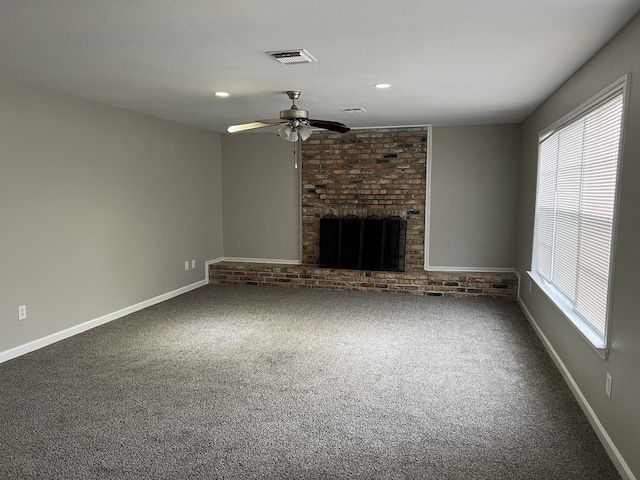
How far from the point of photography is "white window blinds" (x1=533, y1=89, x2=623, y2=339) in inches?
111

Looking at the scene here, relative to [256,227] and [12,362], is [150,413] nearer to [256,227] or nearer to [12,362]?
[12,362]

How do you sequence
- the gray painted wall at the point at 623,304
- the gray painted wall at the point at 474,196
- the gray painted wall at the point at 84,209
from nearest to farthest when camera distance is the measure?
the gray painted wall at the point at 623,304, the gray painted wall at the point at 84,209, the gray painted wall at the point at 474,196

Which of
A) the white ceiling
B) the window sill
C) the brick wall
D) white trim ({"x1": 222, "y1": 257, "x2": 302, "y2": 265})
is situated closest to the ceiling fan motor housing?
the white ceiling

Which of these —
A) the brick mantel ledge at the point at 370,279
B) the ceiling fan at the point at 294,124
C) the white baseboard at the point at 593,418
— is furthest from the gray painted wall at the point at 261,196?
the white baseboard at the point at 593,418

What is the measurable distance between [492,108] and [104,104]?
4071 millimetres

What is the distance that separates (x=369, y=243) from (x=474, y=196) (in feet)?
5.20

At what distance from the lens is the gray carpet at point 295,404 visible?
2426 millimetres

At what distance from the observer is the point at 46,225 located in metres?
4.23

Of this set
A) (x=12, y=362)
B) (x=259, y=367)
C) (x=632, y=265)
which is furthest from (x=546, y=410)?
(x=12, y=362)

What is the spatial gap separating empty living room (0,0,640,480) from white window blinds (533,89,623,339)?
0.03m

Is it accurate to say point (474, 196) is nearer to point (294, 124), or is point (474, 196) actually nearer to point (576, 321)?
point (294, 124)

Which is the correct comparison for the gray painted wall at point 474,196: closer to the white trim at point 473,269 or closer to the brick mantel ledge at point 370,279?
the white trim at point 473,269

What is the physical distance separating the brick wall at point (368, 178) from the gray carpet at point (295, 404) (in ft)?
7.05

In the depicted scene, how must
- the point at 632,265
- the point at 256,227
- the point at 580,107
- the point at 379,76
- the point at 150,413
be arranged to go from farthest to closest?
1. the point at 256,227
2. the point at 379,76
3. the point at 580,107
4. the point at 150,413
5. the point at 632,265
